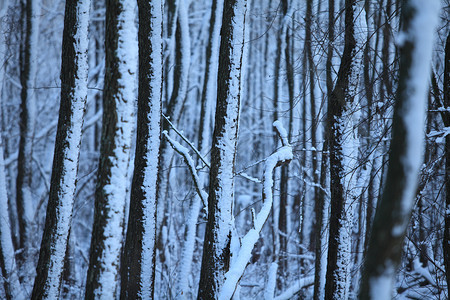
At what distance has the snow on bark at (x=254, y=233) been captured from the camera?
557 centimetres

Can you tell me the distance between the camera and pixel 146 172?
638 centimetres

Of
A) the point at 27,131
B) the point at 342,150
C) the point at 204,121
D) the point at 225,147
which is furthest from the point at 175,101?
the point at 342,150

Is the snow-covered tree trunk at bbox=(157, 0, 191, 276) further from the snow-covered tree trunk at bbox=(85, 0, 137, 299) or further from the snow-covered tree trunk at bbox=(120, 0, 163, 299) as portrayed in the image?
the snow-covered tree trunk at bbox=(85, 0, 137, 299)

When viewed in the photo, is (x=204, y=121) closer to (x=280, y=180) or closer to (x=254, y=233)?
(x=280, y=180)

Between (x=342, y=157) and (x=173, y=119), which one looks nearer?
(x=342, y=157)

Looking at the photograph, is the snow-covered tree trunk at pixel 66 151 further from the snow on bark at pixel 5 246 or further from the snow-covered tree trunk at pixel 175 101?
the snow on bark at pixel 5 246

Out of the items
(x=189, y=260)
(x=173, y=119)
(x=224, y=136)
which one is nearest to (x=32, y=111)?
(x=173, y=119)

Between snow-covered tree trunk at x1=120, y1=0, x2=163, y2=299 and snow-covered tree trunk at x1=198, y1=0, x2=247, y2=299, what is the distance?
2.91 feet

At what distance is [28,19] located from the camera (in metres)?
11.7

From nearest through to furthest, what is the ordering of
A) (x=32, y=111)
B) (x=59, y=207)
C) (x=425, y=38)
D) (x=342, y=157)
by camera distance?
(x=425, y=38) < (x=59, y=207) < (x=342, y=157) < (x=32, y=111)

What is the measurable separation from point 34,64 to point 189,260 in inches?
273

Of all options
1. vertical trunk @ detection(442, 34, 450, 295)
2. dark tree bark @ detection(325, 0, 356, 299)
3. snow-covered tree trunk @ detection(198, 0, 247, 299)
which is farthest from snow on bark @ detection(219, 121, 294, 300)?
vertical trunk @ detection(442, 34, 450, 295)

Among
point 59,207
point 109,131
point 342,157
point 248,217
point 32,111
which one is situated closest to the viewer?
point 109,131

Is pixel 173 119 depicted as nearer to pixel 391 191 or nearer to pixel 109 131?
pixel 109 131
